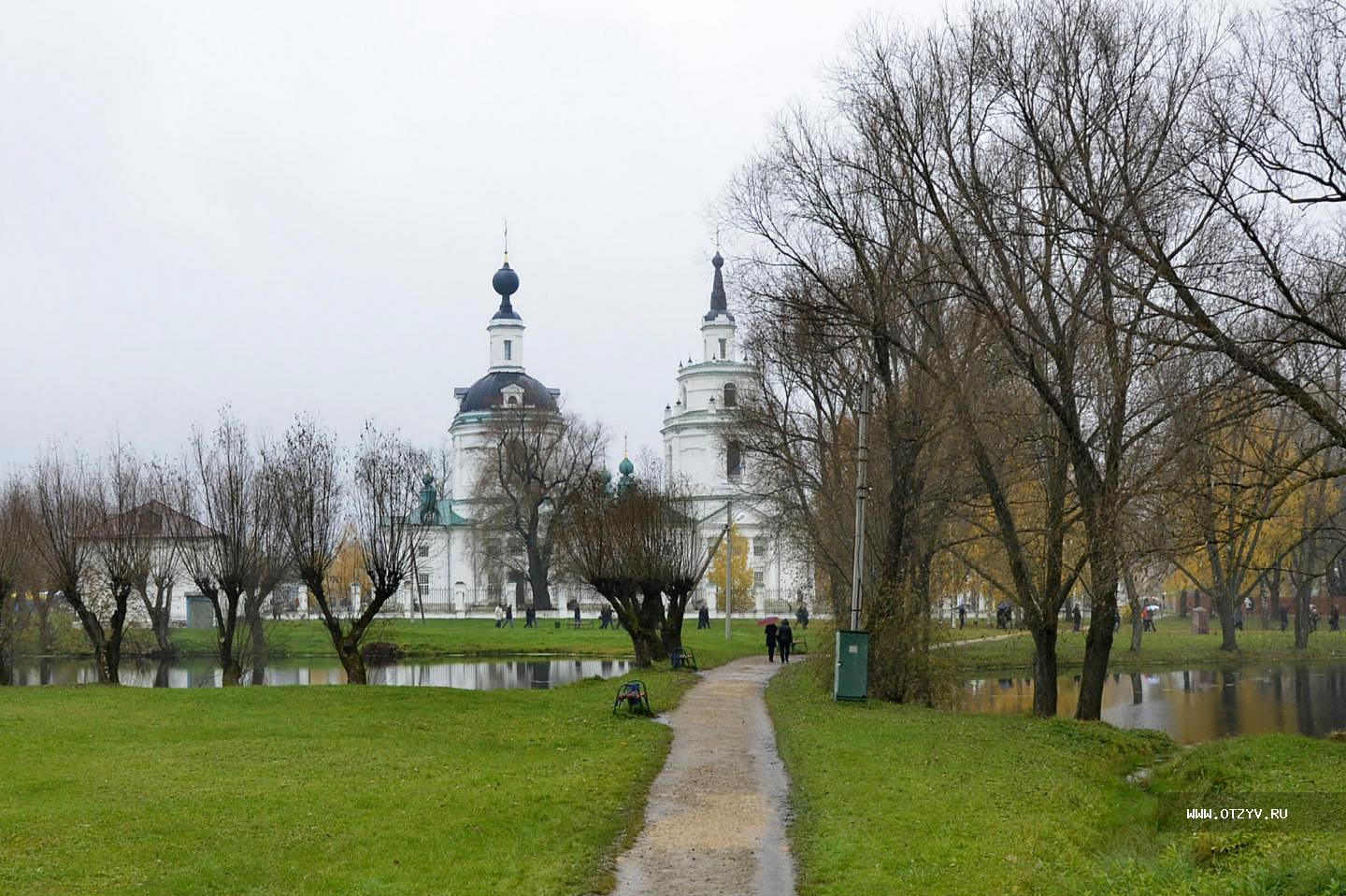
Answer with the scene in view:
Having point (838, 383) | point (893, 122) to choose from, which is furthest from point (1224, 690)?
point (893, 122)

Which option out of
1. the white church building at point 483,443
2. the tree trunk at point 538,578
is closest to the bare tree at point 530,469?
the tree trunk at point 538,578

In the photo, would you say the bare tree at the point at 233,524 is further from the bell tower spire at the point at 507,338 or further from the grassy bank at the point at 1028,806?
the bell tower spire at the point at 507,338

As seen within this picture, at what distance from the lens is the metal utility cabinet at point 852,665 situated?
79.9 feet

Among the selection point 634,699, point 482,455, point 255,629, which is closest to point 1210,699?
point 634,699

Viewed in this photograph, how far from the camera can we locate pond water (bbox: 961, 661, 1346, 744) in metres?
28.5

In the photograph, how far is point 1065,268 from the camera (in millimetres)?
23188

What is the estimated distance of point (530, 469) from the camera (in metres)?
66.1

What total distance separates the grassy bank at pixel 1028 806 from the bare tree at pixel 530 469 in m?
43.3

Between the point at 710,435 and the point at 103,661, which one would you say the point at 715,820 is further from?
the point at 710,435

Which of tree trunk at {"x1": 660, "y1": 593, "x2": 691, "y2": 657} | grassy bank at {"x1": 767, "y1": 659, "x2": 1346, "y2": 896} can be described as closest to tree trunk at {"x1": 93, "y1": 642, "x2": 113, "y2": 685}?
tree trunk at {"x1": 660, "y1": 593, "x2": 691, "y2": 657}

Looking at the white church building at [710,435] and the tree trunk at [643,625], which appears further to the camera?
the white church building at [710,435]

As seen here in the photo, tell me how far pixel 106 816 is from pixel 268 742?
5638 millimetres

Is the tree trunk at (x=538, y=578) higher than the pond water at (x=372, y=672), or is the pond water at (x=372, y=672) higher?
the tree trunk at (x=538, y=578)

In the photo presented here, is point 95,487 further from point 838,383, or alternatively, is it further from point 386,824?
point 386,824
